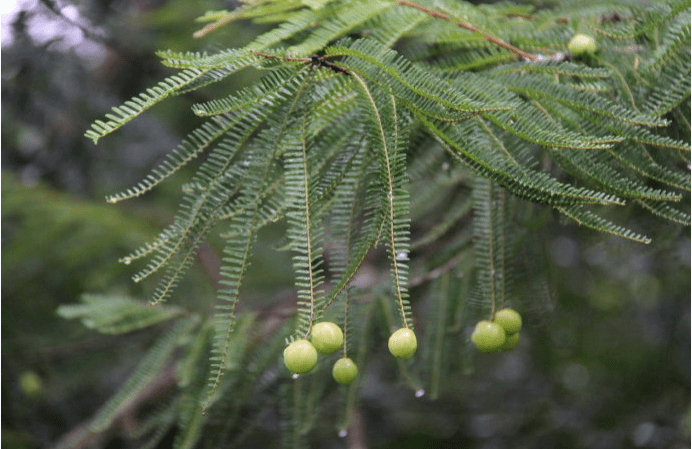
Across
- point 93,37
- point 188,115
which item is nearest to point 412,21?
point 93,37

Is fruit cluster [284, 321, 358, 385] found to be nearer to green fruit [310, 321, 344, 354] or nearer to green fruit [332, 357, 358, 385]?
green fruit [310, 321, 344, 354]

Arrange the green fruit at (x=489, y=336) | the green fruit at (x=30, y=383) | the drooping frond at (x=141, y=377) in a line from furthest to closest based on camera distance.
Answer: the green fruit at (x=30, y=383) < the drooping frond at (x=141, y=377) < the green fruit at (x=489, y=336)

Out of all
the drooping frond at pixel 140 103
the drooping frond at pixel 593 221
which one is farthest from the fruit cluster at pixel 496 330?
the drooping frond at pixel 140 103

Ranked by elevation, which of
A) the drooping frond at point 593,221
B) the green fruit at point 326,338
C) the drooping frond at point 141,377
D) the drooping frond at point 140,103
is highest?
the drooping frond at point 140,103

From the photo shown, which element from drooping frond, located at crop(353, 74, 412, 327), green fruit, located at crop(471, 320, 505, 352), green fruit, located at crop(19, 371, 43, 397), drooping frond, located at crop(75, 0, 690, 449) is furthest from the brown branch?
green fruit, located at crop(19, 371, 43, 397)

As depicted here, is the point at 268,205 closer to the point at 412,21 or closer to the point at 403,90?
the point at 403,90

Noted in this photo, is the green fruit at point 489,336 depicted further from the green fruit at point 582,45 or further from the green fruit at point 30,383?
the green fruit at point 30,383
